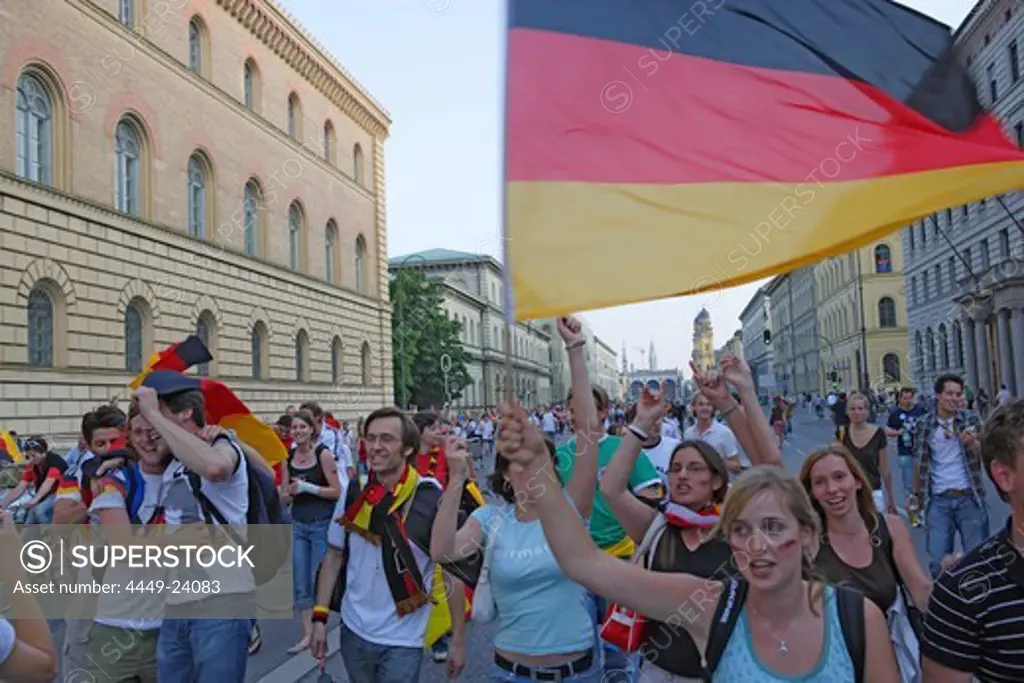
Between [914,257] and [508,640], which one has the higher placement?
[914,257]

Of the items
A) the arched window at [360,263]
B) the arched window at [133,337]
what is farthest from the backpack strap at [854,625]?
the arched window at [360,263]

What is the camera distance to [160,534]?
174 inches

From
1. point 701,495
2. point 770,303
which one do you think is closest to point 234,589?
point 701,495

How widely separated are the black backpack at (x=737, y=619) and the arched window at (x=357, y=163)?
138ft

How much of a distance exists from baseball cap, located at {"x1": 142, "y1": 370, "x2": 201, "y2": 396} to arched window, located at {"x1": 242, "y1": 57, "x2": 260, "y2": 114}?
3103cm

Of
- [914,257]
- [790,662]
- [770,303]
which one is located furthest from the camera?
[770,303]

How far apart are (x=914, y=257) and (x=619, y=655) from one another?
209ft

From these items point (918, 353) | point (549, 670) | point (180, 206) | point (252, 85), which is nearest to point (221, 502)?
point (549, 670)

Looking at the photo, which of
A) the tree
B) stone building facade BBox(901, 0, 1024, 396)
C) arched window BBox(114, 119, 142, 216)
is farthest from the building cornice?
stone building facade BBox(901, 0, 1024, 396)

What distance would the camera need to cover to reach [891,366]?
262 ft

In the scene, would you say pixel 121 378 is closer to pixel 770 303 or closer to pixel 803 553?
pixel 803 553

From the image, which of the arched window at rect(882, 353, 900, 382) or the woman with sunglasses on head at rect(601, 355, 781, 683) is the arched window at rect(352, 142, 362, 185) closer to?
the woman with sunglasses on head at rect(601, 355, 781, 683)

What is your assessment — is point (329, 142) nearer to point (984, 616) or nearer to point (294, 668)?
point (294, 668)

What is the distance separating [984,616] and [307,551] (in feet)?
23.7
